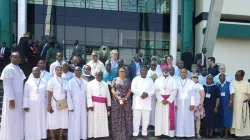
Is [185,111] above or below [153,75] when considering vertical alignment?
below

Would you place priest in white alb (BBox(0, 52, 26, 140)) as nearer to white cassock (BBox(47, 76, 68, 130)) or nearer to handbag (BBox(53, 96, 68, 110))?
white cassock (BBox(47, 76, 68, 130))

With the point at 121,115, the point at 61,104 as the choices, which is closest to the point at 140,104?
the point at 121,115

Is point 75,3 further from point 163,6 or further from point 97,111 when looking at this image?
point 97,111

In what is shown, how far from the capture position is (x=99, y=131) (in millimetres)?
6758

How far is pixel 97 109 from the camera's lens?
22.2ft

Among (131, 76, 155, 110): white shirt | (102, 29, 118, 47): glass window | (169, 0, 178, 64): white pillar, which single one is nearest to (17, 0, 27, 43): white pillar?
(102, 29, 118, 47): glass window

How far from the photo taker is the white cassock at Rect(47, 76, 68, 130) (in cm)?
645

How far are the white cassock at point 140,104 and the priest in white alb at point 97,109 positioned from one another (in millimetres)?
708

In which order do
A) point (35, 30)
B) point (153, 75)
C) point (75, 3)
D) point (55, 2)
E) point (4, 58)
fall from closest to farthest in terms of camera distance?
point (153, 75)
point (4, 58)
point (35, 30)
point (55, 2)
point (75, 3)

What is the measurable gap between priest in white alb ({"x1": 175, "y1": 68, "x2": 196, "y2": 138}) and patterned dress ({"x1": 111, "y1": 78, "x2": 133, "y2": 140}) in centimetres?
132

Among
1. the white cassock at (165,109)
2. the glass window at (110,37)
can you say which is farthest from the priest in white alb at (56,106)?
the glass window at (110,37)

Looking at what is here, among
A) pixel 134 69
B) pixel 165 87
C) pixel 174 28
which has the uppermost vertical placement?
pixel 174 28

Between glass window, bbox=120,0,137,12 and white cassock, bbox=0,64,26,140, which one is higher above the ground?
glass window, bbox=120,0,137,12

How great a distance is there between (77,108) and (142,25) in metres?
10.6
